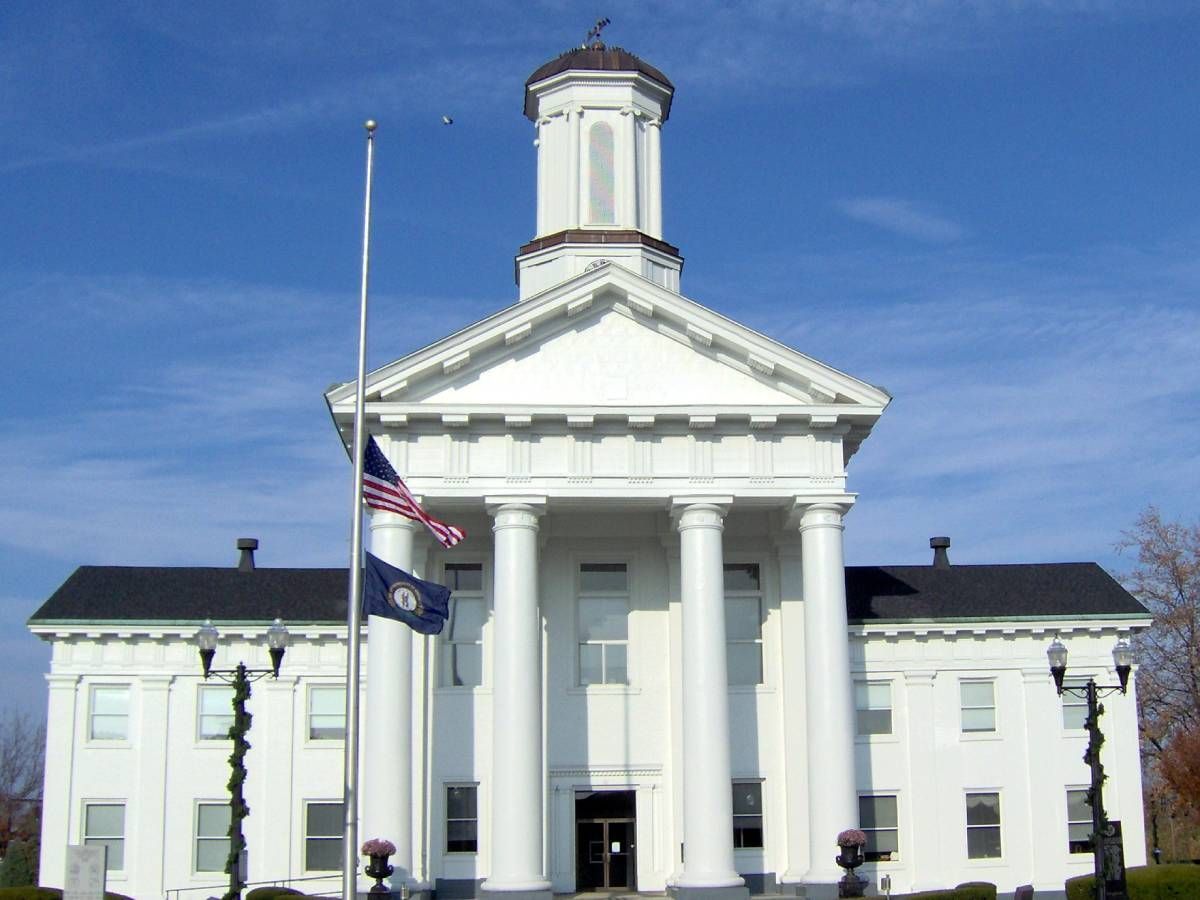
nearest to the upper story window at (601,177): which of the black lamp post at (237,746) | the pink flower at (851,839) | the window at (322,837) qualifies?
the window at (322,837)

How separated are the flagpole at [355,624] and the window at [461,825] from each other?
12995mm

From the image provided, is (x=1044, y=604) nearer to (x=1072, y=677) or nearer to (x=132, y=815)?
(x=1072, y=677)

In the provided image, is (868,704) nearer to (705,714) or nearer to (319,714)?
(705,714)

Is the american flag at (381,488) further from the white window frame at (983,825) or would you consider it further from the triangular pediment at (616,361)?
the white window frame at (983,825)

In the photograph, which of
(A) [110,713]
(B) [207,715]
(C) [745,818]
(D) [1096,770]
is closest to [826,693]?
(C) [745,818]

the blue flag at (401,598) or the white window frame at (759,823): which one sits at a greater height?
the blue flag at (401,598)

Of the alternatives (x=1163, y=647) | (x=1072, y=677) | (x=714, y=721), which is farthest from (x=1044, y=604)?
(x=1163, y=647)

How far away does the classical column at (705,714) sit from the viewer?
34688 mm

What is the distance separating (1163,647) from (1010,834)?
26.6m

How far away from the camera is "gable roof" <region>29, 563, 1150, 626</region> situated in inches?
1662

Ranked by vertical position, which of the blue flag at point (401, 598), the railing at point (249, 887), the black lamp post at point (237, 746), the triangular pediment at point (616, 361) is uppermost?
the triangular pediment at point (616, 361)

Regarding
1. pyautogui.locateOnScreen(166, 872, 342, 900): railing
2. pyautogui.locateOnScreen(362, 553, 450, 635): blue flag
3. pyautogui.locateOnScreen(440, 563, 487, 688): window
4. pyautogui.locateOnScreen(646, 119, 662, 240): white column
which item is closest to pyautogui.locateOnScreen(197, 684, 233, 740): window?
pyautogui.locateOnScreen(166, 872, 342, 900): railing

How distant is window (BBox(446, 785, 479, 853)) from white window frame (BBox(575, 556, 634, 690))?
Result: 4.15 m

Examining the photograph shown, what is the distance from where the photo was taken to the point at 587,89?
44.2 metres
